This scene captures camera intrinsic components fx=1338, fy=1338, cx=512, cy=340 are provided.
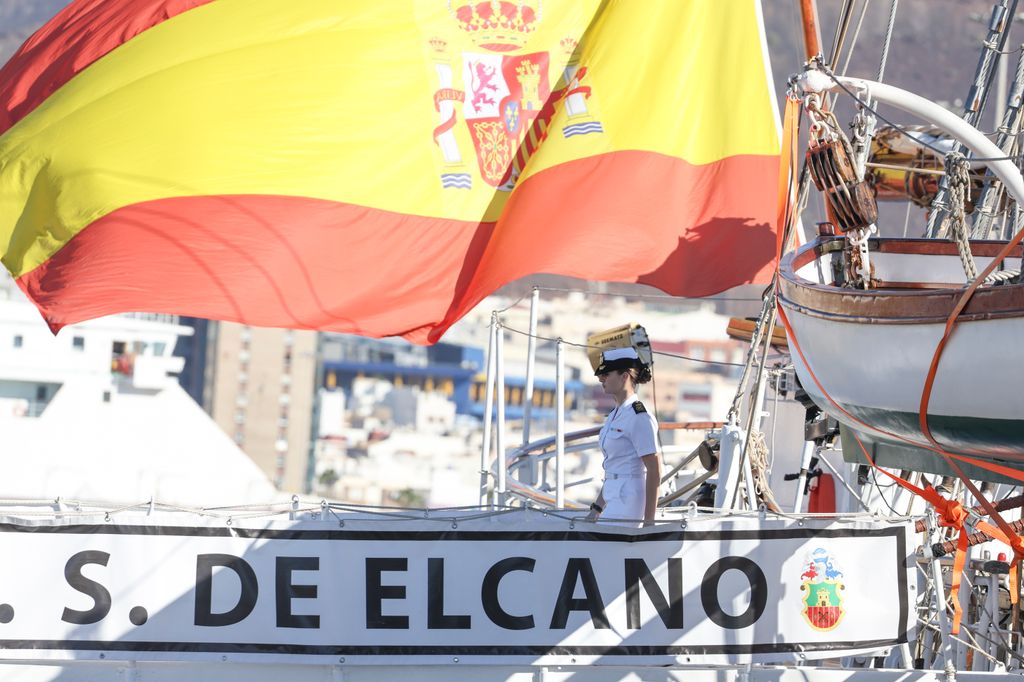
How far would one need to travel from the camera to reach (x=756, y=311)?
31.6ft

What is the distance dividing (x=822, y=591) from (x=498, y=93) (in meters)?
4.43

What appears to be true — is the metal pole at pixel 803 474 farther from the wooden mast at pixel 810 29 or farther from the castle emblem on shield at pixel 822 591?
the wooden mast at pixel 810 29

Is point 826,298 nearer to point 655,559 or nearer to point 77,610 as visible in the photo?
point 655,559

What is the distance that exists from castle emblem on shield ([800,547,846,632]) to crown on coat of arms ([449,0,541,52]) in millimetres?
4617

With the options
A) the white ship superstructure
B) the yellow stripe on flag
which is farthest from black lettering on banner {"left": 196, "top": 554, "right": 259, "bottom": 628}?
the white ship superstructure

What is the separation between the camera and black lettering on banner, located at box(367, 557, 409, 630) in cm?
566

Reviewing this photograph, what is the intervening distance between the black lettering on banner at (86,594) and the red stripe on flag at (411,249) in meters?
2.36

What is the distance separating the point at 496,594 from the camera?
18.7 ft

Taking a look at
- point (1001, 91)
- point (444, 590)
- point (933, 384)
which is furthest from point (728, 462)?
point (1001, 91)

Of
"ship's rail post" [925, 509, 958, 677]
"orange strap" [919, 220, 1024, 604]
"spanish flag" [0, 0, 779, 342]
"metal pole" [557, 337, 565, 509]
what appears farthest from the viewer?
"spanish flag" [0, 0, 779, 342]

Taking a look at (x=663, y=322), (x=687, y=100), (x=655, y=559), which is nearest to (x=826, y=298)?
(x=655, y=559)

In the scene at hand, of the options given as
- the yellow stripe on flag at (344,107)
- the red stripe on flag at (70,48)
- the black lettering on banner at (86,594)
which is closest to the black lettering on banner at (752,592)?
the black lettering on banner at (86,594)

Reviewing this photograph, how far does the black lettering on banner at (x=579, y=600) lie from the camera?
569cm

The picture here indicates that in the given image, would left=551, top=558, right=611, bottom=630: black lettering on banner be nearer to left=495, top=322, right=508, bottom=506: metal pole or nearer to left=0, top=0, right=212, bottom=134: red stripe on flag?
left=495, top=322, right=508, bottom=506: metal pole
